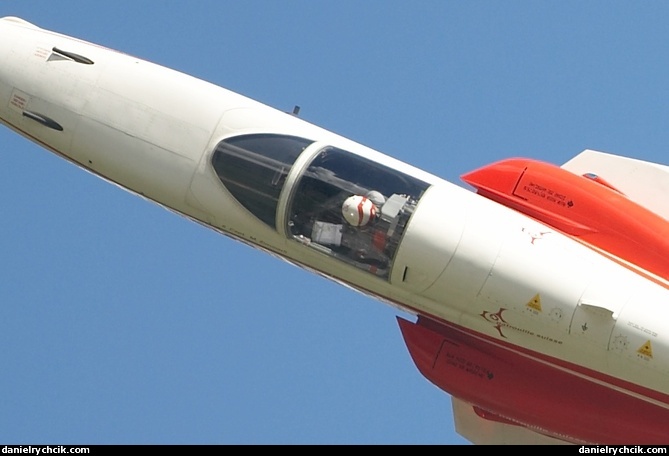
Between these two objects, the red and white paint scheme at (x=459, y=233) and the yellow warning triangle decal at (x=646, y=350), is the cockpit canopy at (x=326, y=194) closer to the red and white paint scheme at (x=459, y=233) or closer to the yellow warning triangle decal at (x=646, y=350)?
the red and white paint scheme at (x=459, y=233)

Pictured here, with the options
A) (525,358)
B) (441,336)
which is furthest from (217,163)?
(525,358)

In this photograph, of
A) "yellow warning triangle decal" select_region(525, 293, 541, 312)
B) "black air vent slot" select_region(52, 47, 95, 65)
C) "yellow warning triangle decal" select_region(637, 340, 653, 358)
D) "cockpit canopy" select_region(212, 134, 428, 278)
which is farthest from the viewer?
"black air vent slot" select_region(52, 47, 95, 65)

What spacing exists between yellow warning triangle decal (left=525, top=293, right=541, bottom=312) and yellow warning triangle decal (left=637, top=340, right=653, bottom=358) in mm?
1629

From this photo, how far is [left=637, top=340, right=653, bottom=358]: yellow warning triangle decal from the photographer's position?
17.1 metres

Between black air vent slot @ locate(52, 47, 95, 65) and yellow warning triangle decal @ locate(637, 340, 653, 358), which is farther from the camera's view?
black air vent slot @ locate(52, 47, 95, 65)

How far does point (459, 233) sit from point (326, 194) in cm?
226

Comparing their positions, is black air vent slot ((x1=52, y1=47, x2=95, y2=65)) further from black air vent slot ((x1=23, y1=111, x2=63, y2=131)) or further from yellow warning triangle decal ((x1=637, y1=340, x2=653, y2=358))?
yellow warning triangle decal ((x1=637, y1=340, x2=653, y2=358))

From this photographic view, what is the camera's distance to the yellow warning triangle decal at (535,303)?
57.2ft

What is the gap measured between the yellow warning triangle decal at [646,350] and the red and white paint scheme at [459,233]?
17 millimetres

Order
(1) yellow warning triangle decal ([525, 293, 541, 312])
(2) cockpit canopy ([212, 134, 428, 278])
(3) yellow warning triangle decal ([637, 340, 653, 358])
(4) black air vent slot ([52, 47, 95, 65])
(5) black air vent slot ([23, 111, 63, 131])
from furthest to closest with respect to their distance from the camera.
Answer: (4) black air vent slot ([52, 47, 95, 65]) < (5) black air vent slot ([23, 111, 63, 131]) < (2) cockpit canopy ([212, 134, 428, 278]) < (1) yellow warning triangle decal ([525, 293, 541, 312]) < (3) yellow warning triangle decal ([637, 340, 653, 358])

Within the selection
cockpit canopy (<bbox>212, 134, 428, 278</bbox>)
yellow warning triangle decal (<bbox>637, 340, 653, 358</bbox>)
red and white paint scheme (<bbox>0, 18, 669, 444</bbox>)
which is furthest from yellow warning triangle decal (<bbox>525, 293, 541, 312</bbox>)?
cockpit canopy (<bbox>212, 134, 428, 278</bbox>)

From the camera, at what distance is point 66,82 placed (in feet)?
66.9

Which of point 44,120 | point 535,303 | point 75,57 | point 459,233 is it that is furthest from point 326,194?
point 75,57

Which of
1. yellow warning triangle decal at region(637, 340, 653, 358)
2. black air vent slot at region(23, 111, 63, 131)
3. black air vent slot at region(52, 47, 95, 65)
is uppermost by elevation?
black air vent slot at region(52, 47, 95, 65)
